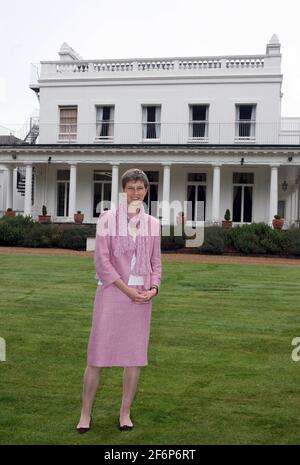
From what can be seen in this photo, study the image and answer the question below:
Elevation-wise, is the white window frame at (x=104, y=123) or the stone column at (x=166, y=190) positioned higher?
the white window frame at (x=104, y=123)

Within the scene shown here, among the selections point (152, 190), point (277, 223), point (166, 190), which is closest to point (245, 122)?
point (166, 190)

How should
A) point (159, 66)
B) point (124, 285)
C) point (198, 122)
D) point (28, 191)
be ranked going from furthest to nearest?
point (159, 66), point (198, 122), point (28, 191), point (124, 285)

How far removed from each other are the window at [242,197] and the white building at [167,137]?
2.1 inches

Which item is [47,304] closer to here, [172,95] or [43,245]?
[43,245]

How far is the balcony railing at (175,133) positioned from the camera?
2877 cm

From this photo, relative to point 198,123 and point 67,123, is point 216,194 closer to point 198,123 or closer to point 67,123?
point 198,123

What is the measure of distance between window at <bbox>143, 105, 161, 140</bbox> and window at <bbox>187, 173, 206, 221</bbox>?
121 inches

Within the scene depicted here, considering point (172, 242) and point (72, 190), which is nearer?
point (172, 242)

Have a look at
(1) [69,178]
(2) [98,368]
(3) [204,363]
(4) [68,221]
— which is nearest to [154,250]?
(2) [98,368]

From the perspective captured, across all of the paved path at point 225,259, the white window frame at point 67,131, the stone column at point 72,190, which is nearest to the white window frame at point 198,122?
the stone column at point 72,190

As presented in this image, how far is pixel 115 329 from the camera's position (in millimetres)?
4066

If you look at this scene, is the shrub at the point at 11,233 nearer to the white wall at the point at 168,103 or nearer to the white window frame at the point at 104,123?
→ the white wall at the point at 168,103

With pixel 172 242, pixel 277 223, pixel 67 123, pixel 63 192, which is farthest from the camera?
pixel 63 192

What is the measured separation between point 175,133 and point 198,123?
137cm
